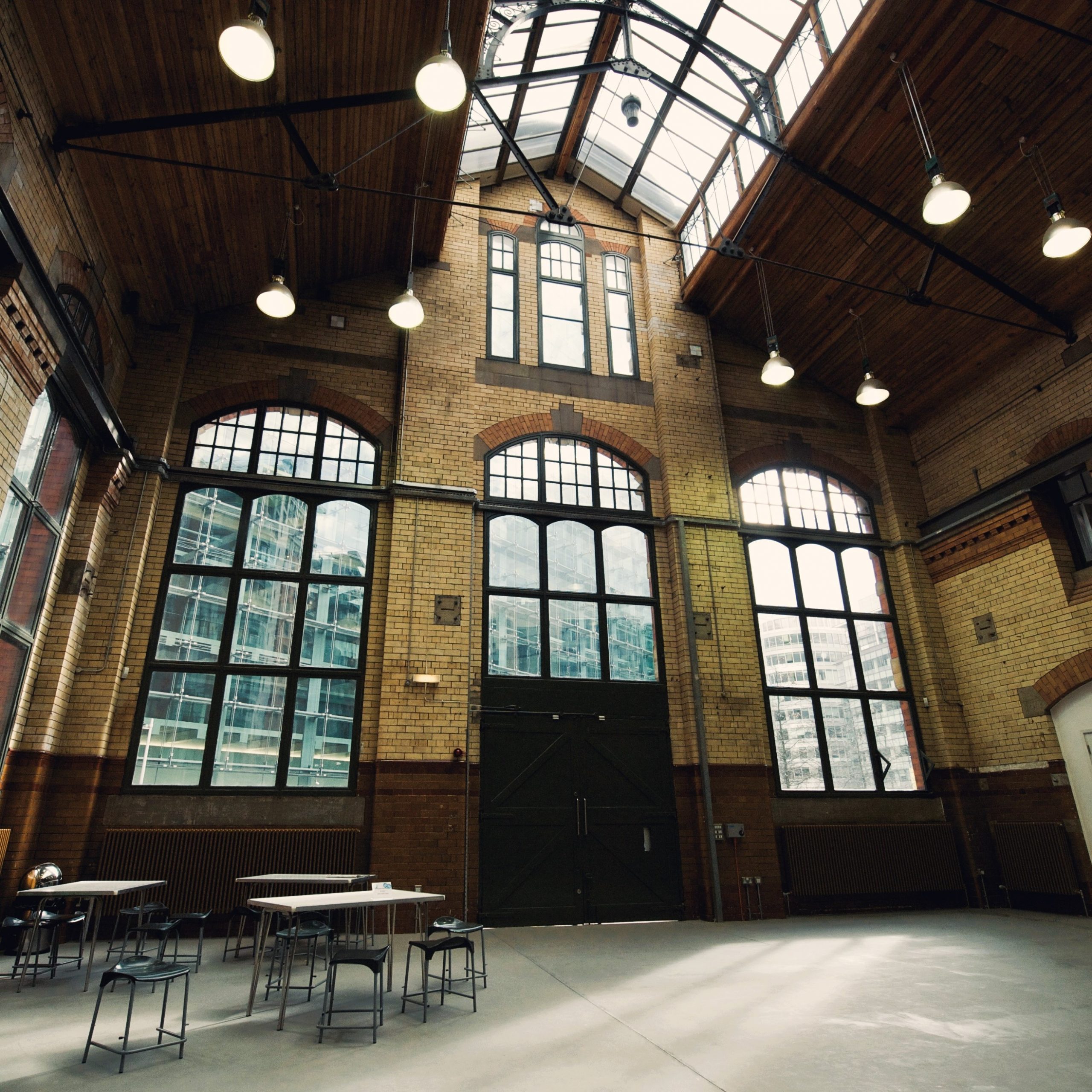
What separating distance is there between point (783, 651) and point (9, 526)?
9.43m

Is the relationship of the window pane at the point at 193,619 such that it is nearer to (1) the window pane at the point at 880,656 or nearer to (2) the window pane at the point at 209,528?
(2) the window pane at the point at 209,528

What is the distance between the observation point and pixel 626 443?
11188mm

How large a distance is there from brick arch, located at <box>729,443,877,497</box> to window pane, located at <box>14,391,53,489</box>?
892 centimetres

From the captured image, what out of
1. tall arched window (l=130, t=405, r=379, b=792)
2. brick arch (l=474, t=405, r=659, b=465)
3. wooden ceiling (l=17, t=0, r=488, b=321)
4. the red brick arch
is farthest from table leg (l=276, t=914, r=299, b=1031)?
wooden ceiling (l=17, t=0, r=488, b=321)

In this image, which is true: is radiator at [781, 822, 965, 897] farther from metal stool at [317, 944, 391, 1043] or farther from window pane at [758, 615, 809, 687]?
metal stool at [317, 944, 391, 1043]

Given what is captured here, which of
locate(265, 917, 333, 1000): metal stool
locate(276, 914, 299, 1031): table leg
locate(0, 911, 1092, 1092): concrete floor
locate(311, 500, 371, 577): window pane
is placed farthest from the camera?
locate(311, 500, 371, 577): window pane

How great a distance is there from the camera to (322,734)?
8.74 m

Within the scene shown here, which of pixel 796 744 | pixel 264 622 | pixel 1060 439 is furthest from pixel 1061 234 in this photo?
pixel 264 622

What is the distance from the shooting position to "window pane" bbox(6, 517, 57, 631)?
23.6 ft

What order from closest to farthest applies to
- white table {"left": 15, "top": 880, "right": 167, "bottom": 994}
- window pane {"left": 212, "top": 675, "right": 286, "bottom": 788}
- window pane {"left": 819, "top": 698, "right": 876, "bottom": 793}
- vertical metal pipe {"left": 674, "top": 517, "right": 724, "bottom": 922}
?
white table {"left": 15, "top": 880, "right": 167, "bottom": 994} → window pane {"left": 212, "top": 675, "right": 286, "bottom": 788} → vertical metal pipe {"left": 674, "top": 517, "right": 724, "bottom": 922} → window pane {"left": 819, "top": 698, "right": 876, "bottom": 793}

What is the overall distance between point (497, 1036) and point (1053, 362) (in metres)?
10.8

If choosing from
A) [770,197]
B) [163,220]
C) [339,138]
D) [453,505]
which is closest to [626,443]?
[453,505]

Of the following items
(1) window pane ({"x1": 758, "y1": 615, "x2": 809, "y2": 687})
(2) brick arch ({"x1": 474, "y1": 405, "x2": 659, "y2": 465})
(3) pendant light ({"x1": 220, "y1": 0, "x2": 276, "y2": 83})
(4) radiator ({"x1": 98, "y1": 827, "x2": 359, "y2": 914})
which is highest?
(2) brick arch ({"x1": 474, "y1": 405, "x2": 659, "y2": 465})

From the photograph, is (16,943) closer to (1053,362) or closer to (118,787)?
(118,787)
